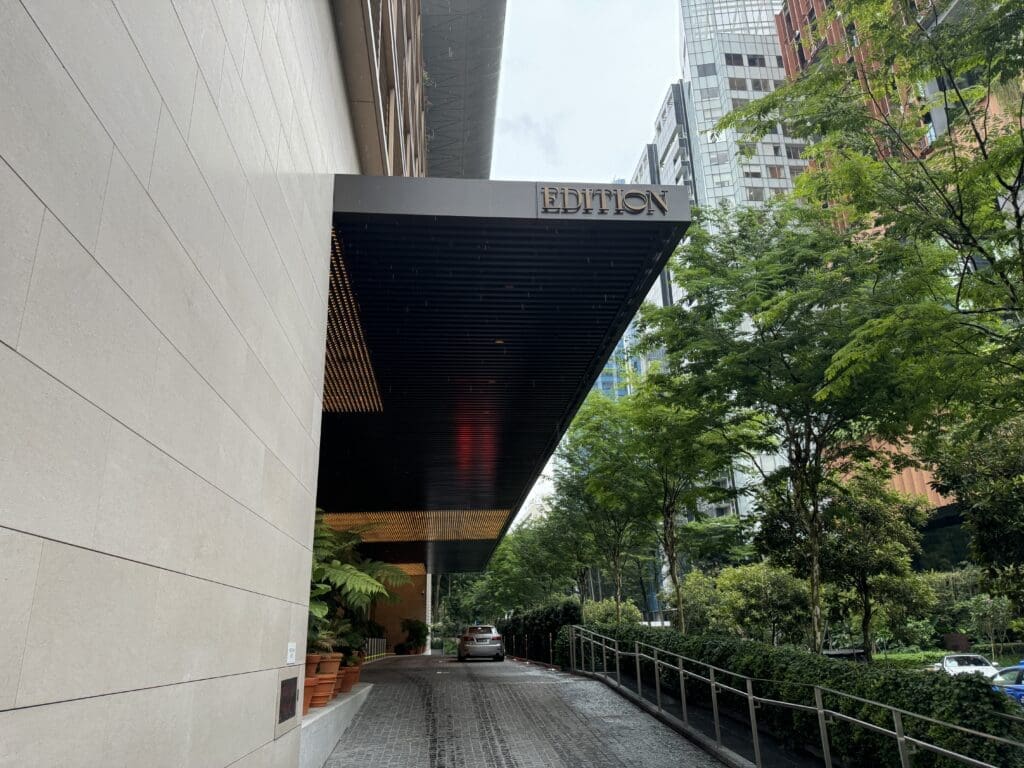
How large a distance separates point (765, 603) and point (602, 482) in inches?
344

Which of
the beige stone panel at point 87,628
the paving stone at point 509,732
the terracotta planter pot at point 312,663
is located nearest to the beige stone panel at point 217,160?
the beige stone panel at point 87,628

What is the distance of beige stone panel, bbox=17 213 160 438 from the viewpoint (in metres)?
2.34

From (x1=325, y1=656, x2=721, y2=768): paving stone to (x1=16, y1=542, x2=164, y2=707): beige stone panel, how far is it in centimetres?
587

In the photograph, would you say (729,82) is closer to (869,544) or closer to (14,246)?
(869,544)

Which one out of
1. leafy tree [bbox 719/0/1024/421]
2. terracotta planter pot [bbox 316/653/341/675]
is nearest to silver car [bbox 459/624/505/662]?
terracotta planter pot [bbox 316/653/341/675]

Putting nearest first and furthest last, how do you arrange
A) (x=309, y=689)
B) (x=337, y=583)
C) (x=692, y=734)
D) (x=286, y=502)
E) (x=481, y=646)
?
1. (x=286, y=502)
2. (x=309, y=689)
3. (x=692, y=734)
4. (x=337, y=583)
5. (x=481, y=646)

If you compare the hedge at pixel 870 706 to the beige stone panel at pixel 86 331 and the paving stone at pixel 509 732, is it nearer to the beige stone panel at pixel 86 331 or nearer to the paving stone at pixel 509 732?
the paving stone at pixel 509 732

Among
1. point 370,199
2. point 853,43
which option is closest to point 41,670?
point 370,199

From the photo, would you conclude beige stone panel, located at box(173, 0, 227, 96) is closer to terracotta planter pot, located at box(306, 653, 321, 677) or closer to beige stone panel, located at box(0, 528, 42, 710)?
beige stone panel, located at box(0, 528, 42, 710)

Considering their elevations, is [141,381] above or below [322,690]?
above

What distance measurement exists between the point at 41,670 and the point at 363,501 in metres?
21.3

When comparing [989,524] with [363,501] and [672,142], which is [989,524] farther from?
[672,142]

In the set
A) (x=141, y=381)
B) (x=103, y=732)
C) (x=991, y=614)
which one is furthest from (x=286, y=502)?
(x=991, y=614)

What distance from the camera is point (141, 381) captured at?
306 cm
